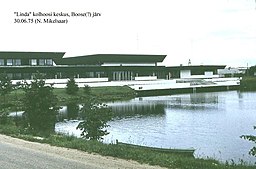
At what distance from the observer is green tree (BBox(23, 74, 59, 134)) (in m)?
23.3

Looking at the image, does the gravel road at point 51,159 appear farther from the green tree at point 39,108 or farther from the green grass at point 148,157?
the green tree at point 39,108

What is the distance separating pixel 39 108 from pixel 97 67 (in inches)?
2589

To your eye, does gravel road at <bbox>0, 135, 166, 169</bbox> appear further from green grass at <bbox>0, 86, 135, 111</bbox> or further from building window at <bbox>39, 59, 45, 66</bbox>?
building window at <bbox>39, 59, 45, 66</bbox>

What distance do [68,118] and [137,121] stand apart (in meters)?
8.15

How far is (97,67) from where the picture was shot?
292ft

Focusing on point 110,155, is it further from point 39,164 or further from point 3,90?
point 3,90

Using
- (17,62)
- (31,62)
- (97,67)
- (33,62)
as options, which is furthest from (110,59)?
(17,62)

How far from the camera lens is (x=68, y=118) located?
42.7 meters

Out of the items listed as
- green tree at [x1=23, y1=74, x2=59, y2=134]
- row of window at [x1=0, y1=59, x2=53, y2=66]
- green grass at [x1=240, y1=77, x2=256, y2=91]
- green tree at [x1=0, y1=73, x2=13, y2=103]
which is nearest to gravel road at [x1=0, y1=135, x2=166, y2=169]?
green tree at [x1=23, y1=74, x2=59, y2=134]

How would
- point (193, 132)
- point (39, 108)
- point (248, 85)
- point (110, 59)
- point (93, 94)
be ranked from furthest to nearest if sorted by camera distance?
point (248, 85) → point (110, 59) → point (93, 94) → point (193, 132) → point (39, 108)

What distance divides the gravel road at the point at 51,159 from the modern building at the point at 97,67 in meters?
61.1

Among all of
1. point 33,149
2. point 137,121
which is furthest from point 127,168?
point 137,121

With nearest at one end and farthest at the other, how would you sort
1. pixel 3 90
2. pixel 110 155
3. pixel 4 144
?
1. pixel 110 155
2. pixel 4 144
3. pixel 3 90

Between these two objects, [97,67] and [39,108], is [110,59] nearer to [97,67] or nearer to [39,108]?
[97,67]
